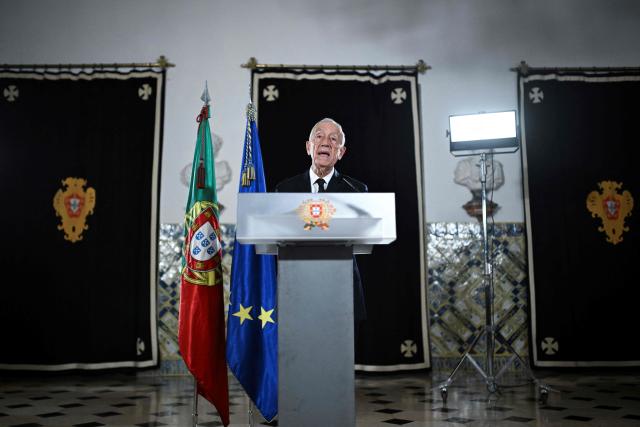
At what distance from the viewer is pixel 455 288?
5.75 meters

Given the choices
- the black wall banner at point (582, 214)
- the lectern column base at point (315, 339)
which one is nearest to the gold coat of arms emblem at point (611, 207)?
the black wall banner at point (582, 214)

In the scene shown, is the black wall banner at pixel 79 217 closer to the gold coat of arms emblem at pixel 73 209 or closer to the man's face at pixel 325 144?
the gold coat of arms emblem at pixel 73 209

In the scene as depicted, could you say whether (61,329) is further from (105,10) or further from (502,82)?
(502,82)

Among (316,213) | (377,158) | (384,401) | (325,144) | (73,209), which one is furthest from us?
(377,158)

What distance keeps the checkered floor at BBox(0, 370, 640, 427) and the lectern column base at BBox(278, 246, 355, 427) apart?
167 centimetres

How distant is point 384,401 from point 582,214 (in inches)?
111

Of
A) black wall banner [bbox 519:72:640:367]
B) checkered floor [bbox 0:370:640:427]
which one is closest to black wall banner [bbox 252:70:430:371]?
checkered floor [bbox 0:370:640:427]

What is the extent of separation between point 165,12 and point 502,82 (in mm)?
3514

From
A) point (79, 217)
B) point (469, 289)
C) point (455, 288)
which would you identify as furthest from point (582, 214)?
point (79, 217)

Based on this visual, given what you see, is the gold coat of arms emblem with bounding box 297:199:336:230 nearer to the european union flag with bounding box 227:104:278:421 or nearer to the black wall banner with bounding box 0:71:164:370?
the european union flag with bounding box 227:104:278:421

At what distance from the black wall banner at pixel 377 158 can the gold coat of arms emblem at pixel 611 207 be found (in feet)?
5.54

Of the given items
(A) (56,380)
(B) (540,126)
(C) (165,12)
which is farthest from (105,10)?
(B) (540,126)

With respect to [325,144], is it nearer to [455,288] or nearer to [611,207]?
[455,288]

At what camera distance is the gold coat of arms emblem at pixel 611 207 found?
568 cm
